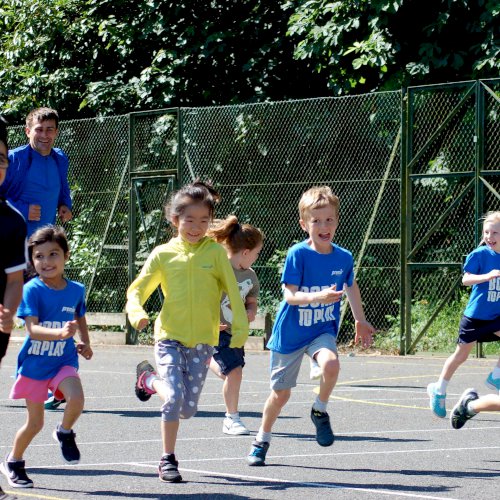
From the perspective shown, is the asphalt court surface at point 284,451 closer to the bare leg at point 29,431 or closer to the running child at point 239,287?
the bare leg at point 29,431

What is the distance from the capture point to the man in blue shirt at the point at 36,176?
10.5 meters

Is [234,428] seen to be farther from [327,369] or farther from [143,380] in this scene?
[327,369]

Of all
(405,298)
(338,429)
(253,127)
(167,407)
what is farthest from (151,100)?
(167,407)

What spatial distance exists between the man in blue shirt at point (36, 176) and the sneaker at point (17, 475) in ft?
13.2

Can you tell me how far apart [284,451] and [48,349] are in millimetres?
1774

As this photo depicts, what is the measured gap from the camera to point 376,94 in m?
15.9

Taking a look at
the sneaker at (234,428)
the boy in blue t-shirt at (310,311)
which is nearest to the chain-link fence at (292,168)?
the sneaker at (234,428)

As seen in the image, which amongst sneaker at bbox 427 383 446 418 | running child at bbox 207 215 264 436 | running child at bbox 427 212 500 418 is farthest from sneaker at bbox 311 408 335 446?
running child at bbox 427 212 500 418

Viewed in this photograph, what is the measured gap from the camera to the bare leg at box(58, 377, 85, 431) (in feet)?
22.0

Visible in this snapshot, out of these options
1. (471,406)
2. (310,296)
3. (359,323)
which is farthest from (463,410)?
(310,296)

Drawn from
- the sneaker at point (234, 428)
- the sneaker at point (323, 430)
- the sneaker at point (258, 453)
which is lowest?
the sneaker at point (258, 453)

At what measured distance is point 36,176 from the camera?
10.6 m

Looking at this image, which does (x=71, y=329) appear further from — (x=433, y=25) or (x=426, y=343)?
(x=433, y=25)

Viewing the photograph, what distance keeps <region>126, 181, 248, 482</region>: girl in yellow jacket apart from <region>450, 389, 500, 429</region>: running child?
5.90 feet
